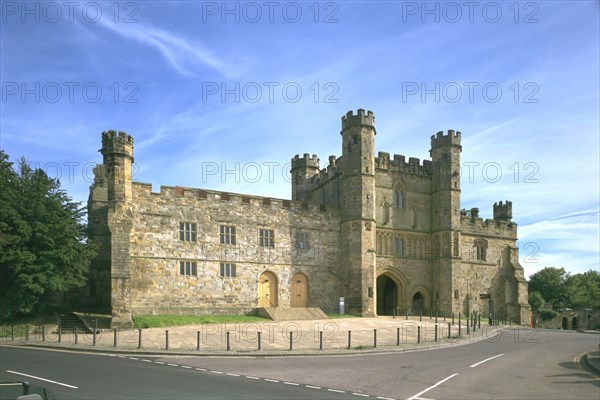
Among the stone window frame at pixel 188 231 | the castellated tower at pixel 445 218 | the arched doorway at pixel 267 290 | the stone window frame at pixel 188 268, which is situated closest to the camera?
the stone window frame at pixel 188 268

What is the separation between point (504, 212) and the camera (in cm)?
5169

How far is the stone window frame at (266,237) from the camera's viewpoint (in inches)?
1380

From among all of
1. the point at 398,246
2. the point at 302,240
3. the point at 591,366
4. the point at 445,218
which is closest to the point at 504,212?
the point at 445,218

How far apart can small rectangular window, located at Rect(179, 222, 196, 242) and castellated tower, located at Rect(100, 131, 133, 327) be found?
13.1 ft

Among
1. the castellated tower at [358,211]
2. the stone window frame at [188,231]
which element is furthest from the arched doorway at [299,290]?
the stone window frame at [188,231]

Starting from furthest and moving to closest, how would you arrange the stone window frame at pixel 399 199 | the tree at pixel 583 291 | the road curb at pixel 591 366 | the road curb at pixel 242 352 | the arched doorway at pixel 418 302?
1. the tree at pixel 583 291
2. the arched doorway at pixel 418 302
3. the stone window frame at pixel 399 199
4. the road curb at pixel 242 352
5. the road curb at pixel 591 366

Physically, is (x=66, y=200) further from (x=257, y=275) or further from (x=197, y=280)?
(x=257, y=275)

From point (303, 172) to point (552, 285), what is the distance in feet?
123

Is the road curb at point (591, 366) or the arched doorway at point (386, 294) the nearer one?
the road curb at point (591, 366)

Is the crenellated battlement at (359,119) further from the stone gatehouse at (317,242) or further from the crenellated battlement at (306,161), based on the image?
the crenellated battlement at (306,161)

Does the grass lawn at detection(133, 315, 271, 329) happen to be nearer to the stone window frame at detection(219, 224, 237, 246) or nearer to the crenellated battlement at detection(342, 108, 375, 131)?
the stone window frame at detection(219, 224, 237, 246)

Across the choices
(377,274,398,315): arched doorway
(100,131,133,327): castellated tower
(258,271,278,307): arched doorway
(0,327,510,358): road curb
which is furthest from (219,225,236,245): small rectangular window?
(377,274,398,315): arched doorway

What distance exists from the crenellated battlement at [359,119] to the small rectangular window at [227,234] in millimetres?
12430

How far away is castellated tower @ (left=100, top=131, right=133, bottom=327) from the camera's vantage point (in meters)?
26.9
